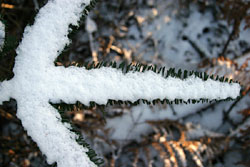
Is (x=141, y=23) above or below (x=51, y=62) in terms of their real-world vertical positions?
above

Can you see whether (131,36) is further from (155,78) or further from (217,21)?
(155,78)

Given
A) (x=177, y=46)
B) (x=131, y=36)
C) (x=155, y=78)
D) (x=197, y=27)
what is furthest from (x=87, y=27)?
(x=155, y=78)

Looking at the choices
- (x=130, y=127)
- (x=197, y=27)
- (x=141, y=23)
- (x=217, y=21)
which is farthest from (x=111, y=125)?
(x=217, y=21)

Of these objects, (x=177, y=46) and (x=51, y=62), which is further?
(x=177, y=46)

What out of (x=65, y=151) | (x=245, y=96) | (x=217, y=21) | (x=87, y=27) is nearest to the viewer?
(x=65, y=151)

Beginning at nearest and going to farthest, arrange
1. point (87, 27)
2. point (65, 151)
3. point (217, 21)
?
point (65, 151)
point (87, 27)
point (217, 21)

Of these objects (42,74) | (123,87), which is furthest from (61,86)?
(123,87)

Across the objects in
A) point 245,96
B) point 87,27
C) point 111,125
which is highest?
point 87,27

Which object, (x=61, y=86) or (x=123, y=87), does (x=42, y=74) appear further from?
(x=123, y=87)
